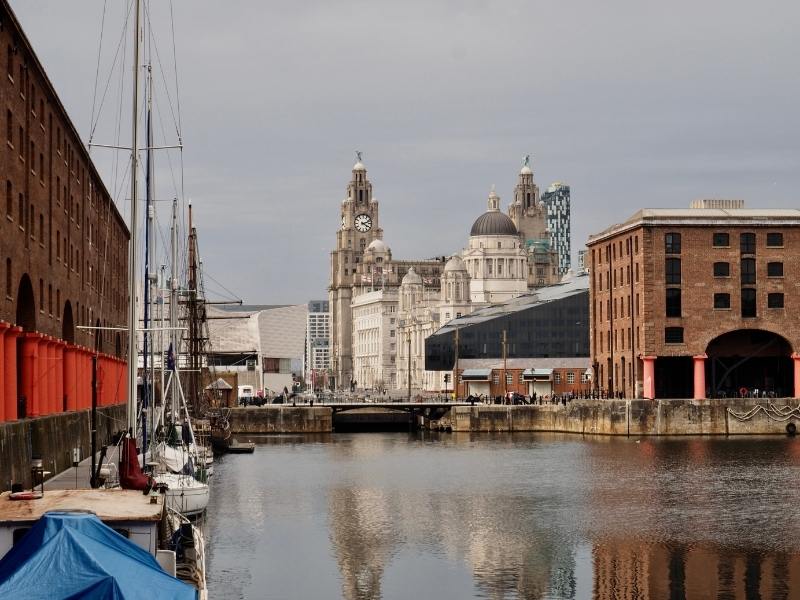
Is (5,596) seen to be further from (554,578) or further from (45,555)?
(554,578)

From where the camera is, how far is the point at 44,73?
66.4 metres

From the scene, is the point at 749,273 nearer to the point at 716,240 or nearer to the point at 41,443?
the point at 716,240

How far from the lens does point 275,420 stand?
147m

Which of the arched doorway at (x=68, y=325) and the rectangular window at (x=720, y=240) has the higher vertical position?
the rectangular window at (x=720, y=240)

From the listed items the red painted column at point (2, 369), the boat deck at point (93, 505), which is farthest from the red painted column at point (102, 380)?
the boat deck at point (93, 505)

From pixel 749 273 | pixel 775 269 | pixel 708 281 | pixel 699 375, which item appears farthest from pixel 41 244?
pixel 775 269

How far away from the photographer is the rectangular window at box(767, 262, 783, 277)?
124 meters

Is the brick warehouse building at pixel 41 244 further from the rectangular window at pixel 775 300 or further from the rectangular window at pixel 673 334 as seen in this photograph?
the rectangular window at pixel 775 300

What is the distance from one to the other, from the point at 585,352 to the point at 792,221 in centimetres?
7170

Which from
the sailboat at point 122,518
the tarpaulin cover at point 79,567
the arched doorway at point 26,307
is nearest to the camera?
the tarpaulin cover at point 79,567

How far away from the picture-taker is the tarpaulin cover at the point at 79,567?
1045 inches

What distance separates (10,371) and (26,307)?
37.2ft

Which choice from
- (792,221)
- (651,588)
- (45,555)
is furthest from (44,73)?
(792,221)

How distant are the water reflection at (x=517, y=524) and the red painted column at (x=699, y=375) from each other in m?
17.1
